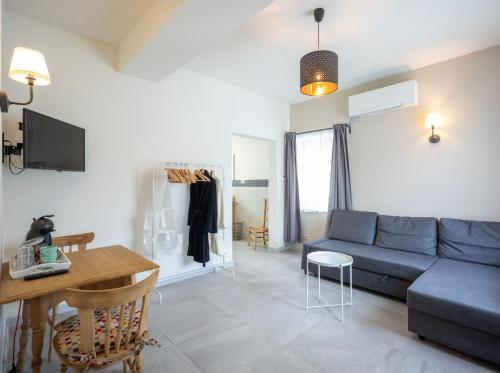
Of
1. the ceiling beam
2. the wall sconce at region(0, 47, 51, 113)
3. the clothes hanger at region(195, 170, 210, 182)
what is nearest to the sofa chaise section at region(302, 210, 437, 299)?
the clothes hanger at region(195, 170, 210, 182)

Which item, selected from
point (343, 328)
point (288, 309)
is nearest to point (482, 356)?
point (343, 328)

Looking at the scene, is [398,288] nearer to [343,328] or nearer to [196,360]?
[343,328]

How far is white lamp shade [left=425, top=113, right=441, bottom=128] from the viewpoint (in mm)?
3215

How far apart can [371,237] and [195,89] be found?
10.4 feet

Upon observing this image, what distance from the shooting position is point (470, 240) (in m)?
2.86

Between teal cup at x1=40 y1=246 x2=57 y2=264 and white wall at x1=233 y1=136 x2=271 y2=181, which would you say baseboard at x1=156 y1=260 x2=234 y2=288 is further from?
white wall at x1=233 y1=136 x2=271 y2=181

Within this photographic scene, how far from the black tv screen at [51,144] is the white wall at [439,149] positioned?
11.9 feet

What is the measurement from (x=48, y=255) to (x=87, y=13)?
2157mm

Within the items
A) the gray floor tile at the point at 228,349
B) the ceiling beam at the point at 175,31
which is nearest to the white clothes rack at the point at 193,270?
the gray floor tile at the point at 228,349

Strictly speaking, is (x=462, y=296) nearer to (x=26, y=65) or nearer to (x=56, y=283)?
(x=56, y=283)

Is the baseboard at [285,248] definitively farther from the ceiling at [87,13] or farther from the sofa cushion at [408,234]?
the ceiling at [87,13]

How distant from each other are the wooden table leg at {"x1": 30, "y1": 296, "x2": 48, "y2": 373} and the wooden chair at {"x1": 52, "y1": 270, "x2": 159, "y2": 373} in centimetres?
8

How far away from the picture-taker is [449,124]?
10.5 ft

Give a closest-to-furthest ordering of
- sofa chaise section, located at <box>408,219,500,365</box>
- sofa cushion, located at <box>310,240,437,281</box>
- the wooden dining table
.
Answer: the wooden dining table < sofa chaise section, located at <box>408,219,500,365</box> < sofa cushion, located at <box>310,240,437,281</box>
